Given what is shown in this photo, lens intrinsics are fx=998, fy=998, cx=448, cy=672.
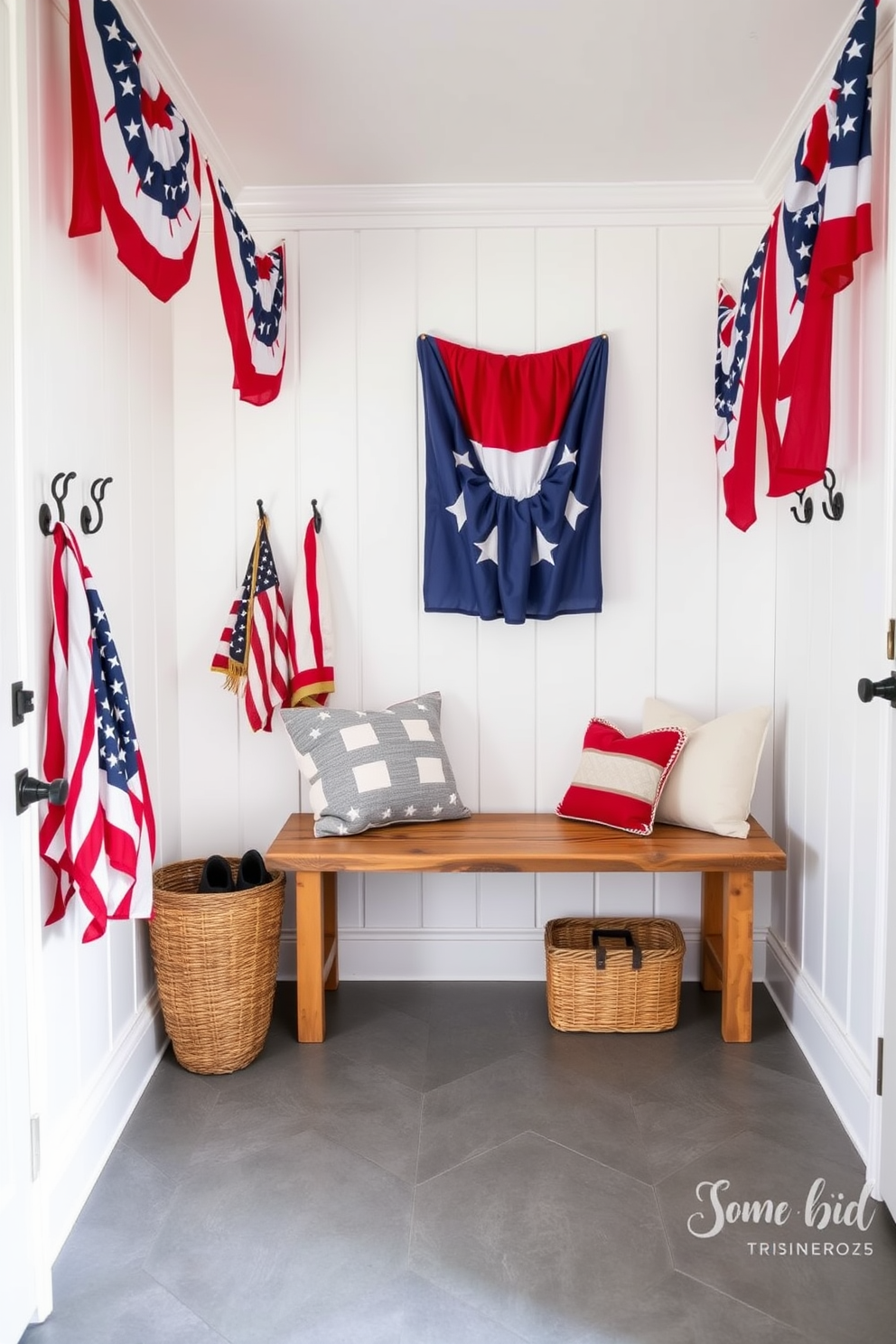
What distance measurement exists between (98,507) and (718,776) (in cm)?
184

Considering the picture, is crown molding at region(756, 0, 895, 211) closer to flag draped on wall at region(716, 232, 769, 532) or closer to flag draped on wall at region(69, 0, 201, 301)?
flag draped on wall at region(716, 232, 769, 532)

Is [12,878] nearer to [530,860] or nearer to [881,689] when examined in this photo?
[530,860]

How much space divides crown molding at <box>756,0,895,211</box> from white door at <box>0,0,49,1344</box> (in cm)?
172

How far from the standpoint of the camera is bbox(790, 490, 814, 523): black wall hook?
8.98ft

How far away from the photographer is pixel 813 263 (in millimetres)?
2148

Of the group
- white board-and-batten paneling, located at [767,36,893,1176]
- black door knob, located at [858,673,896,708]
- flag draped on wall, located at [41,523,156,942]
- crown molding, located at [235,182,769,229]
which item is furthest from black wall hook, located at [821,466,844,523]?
flag draped on wall, located at [41,523,156,942]

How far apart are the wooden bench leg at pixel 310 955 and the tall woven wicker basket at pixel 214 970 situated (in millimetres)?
103

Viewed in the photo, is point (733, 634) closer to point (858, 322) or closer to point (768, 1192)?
point (858, 322)

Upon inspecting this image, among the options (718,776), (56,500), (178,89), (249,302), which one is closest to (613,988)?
(718,776)

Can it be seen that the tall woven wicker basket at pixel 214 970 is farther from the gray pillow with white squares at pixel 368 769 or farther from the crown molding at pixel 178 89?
the crown molding at pixel 178 89

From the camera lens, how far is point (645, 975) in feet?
9.46

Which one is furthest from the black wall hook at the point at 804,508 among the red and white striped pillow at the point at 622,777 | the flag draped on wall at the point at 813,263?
the red and white striped pillow at the point at 622,777

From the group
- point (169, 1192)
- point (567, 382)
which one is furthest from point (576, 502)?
point (169, 1192)

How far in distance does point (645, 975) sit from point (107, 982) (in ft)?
4.85
